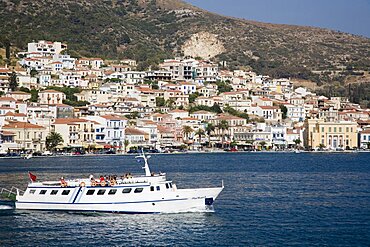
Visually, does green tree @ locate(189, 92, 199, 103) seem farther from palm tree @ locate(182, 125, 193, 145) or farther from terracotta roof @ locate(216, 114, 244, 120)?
palm tree @ locate(182, 125, 193, 145)

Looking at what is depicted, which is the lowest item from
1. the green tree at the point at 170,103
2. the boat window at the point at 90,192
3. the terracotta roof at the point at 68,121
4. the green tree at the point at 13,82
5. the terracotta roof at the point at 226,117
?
the boat window at the point at 90,192

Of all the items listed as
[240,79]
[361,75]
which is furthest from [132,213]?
[361,75]

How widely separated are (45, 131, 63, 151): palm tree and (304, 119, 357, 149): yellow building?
40.0 metres

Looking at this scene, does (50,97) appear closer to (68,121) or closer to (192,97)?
(68,121)

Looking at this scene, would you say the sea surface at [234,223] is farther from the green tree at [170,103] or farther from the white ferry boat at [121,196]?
the green tree at [170,103]

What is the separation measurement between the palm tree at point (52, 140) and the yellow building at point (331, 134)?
39974mm

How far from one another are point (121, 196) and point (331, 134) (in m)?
90.6

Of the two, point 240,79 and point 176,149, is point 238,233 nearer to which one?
point 176,149

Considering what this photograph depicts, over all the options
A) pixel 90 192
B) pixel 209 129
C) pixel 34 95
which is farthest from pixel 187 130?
pixel 90 192

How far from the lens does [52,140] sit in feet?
349

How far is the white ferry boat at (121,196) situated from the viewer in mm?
39594

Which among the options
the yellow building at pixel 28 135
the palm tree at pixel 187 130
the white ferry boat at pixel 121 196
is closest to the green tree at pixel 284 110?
the palm tree at pixel 187 130

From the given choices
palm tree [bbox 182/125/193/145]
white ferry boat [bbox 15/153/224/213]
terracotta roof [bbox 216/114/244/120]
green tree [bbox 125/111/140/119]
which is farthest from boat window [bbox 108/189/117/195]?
terracotta roof [bbox 216/114/244/120]

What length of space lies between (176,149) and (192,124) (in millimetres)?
6102
